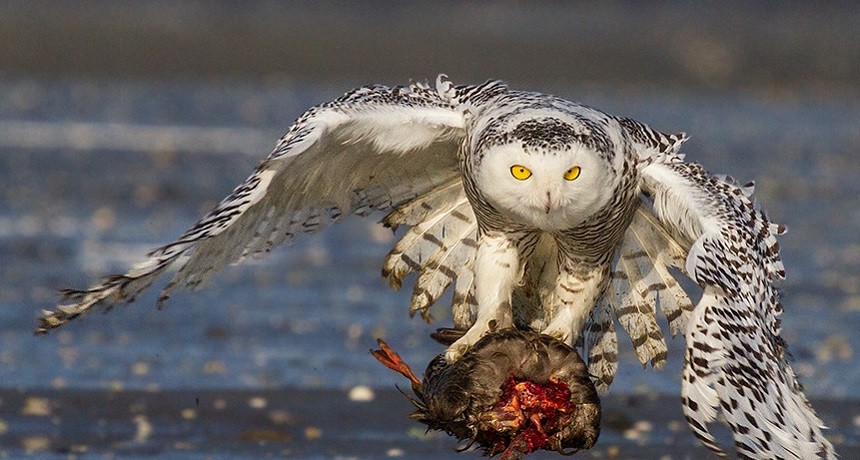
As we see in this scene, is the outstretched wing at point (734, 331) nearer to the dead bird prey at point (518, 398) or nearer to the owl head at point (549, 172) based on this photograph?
the owl head at point (549, 172)

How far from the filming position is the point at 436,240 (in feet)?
23.4

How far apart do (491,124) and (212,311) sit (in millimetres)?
4008

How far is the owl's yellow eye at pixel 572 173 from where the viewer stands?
238 inches

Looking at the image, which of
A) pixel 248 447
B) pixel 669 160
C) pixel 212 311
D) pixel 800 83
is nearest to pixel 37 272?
pixel 212 311

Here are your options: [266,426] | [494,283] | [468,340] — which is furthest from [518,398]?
[266,426]

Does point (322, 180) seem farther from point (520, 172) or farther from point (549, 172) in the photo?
point (549, 172)

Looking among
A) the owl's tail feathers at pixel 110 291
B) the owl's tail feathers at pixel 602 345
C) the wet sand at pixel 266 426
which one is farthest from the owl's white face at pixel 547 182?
the wet sand at pixel 266 426

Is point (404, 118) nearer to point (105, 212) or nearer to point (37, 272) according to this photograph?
point (37, 272)

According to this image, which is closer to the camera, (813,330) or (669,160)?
(669,160)

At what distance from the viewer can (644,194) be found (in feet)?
21.9

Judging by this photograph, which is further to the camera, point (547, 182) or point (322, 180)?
point (322, 180)

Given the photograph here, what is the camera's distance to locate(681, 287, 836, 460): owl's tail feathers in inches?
229

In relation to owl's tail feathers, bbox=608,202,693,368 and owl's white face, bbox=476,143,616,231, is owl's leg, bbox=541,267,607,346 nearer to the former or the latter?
owl's tail feathers, bbox=608,202,693,368

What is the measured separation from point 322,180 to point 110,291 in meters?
1.30
